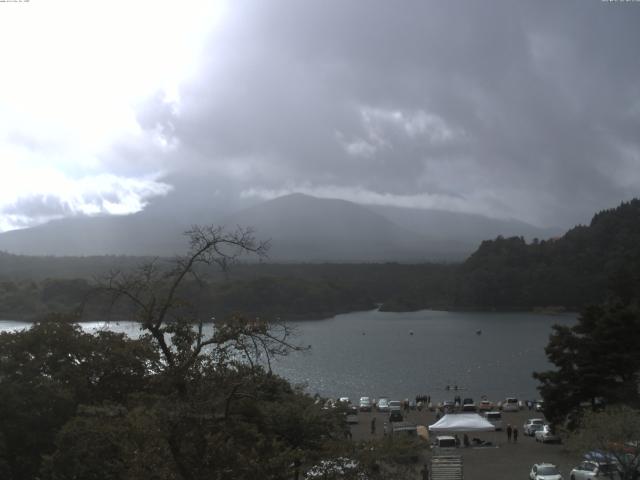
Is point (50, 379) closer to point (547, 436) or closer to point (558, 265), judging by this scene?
point (547, 436)

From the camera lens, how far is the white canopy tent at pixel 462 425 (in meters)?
14.4

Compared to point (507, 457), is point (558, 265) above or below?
above

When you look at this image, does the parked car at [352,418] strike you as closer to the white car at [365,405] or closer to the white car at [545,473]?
the white car at [365,405]

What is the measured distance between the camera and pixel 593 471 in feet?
30.6

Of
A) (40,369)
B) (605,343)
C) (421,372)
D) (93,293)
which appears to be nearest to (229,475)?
(93,293)

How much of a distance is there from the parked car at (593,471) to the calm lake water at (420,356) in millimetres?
9545

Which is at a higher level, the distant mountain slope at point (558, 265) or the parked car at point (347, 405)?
the distant mountain slope at point (558, 265)

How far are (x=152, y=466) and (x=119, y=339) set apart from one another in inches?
286

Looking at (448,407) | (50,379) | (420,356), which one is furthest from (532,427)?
(420,356)

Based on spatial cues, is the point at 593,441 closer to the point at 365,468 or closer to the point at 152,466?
the point at 365,468

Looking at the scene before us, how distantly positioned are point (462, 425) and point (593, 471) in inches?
212

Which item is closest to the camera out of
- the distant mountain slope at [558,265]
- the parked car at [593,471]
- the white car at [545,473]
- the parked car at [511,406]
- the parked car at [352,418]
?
the parked car at [593,471]

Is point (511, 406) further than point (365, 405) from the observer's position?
No

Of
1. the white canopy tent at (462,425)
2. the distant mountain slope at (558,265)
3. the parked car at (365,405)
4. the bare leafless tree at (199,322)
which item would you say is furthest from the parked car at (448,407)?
the distant mountain slope at (558,265)
